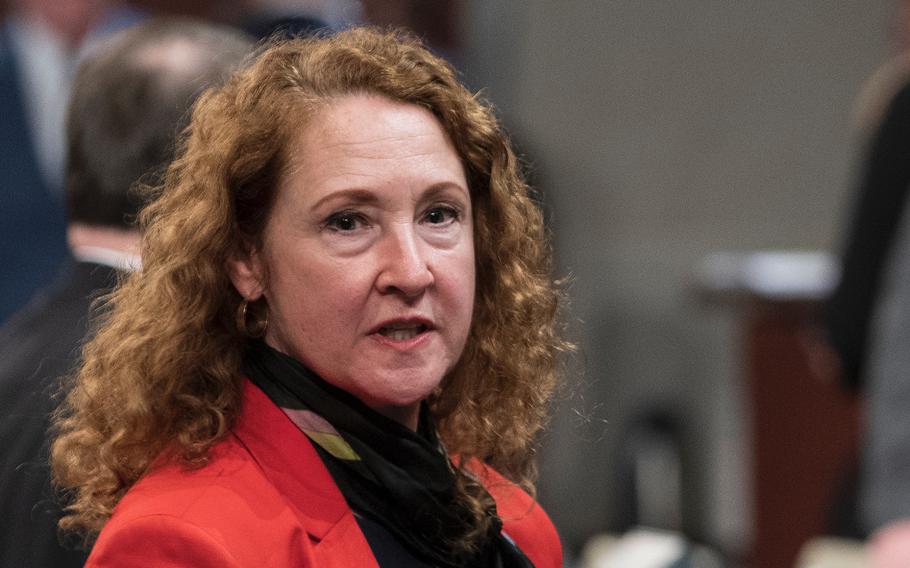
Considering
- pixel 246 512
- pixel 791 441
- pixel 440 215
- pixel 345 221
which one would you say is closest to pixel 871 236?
pixel 791 441

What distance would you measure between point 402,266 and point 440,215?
104mm

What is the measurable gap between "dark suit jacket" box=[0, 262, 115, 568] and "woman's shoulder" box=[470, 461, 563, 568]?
2.07ft

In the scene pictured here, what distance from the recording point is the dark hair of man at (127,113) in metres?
2.72

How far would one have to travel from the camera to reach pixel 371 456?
190cm

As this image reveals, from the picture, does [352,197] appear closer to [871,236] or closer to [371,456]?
[371,456]

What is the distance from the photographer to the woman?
1.85 m

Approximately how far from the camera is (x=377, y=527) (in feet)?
6.27

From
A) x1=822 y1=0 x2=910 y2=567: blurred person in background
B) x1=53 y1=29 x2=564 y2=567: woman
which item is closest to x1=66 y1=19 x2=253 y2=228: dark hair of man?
x1=53 y1=29 x2=564 y2=567: woman

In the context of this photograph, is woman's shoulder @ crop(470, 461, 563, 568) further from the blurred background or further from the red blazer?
the blurred background

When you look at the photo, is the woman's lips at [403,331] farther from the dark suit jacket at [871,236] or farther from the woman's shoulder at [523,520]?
the dark suit jacket at [871,236]

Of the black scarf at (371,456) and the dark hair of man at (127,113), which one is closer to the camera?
the black scarf at (371,456)

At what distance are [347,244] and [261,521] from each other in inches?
13.1

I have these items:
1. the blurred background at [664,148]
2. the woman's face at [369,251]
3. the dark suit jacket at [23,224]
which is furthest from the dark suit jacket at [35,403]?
the blurred background at [664,148]

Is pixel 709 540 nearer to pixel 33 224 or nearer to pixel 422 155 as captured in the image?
pixel 33 224
